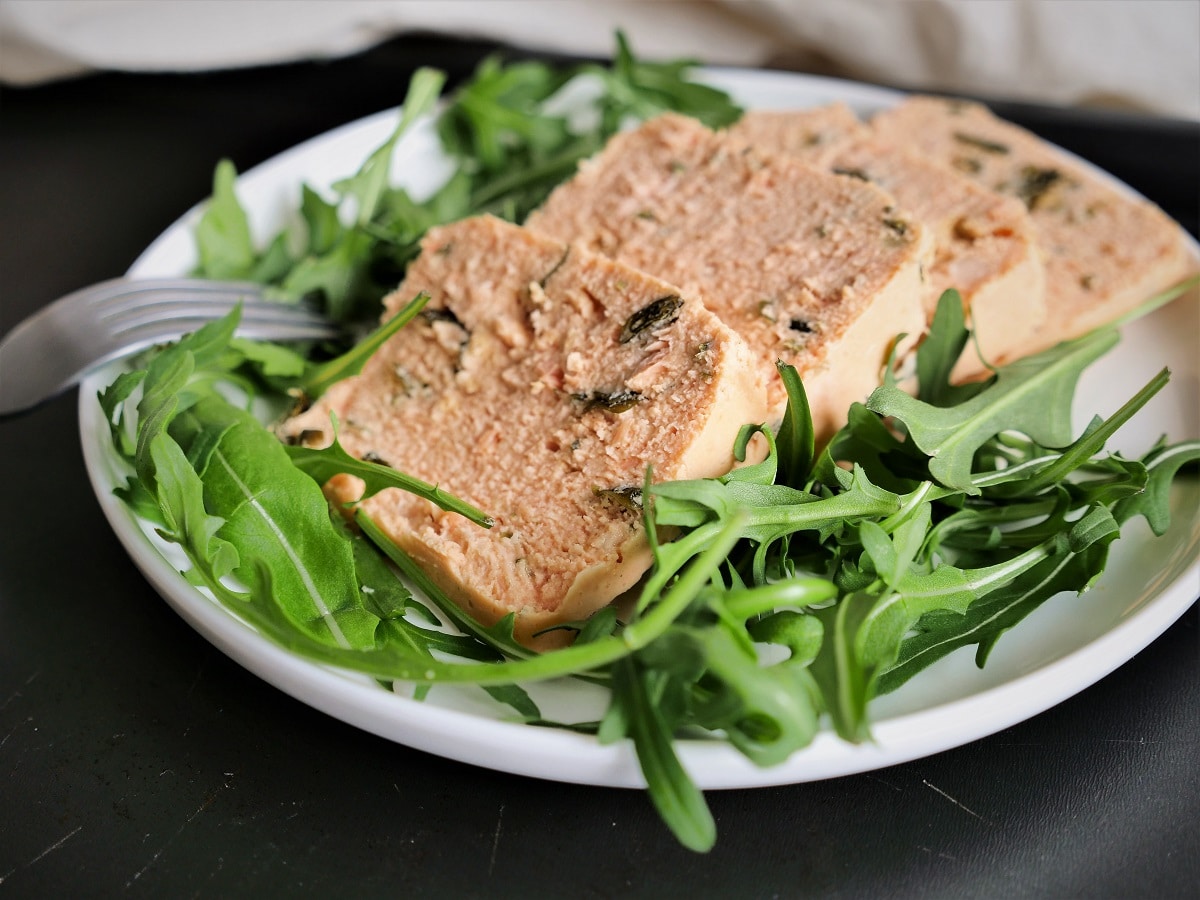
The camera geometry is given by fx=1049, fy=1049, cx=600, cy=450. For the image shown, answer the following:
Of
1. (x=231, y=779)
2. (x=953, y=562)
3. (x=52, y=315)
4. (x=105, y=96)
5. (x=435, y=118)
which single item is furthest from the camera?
(x=105, y=96)

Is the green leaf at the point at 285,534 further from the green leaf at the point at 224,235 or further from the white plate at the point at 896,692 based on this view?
the green leaf at the point at 224,235

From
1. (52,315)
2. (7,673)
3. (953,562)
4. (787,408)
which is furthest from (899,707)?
(52,315)

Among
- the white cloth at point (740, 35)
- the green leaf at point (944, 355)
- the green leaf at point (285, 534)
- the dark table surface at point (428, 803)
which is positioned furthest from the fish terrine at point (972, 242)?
the green leaf at point (285, 534)

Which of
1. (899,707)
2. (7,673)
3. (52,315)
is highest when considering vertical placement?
(52,315)

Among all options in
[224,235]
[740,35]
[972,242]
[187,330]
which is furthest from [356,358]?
[740,35]

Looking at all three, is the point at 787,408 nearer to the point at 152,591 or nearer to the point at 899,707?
the point at 899,707

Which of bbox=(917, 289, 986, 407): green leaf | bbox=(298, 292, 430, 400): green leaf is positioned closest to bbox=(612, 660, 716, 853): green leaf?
bbox=(298, 292, 430, 400): green leaf

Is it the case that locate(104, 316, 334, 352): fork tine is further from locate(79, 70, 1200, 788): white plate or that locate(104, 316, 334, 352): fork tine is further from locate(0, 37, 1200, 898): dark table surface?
locate(0, 37, 1200, 898): dark table surface
